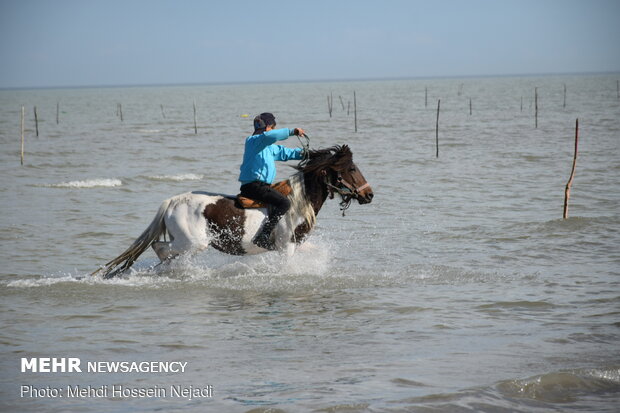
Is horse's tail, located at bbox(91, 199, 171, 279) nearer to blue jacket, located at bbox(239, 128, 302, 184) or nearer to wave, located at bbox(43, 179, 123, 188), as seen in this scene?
blue jacket, located at bbox(239, 128, 302, 184)

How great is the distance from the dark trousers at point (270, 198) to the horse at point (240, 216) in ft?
0.34

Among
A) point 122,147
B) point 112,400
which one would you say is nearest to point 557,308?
point 112,400

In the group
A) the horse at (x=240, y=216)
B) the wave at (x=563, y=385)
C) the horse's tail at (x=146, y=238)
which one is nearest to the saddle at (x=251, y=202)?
the horse at (x=240, y=216)

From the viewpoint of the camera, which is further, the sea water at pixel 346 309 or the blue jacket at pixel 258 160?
the blue jacket at pixel 258 160

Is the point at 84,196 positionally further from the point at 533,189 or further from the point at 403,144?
the point at 403,144

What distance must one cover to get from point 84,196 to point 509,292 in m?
14.1

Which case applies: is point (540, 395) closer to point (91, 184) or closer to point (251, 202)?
point (251, 202)

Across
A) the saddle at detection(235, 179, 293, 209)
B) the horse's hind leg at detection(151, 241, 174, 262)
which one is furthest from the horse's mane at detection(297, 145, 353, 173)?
the horse's hind leg at detection(151, 241, 174, 262)

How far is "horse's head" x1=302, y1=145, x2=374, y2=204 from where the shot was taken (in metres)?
9.57

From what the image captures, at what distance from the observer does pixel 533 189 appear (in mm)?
19922

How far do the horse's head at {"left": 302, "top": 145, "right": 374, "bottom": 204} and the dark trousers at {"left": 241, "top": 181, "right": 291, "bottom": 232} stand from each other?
636 mm

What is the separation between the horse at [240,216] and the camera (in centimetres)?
919

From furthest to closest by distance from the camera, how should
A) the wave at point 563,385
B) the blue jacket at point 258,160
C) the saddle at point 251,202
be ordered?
the saddle at point 251,202 → the blue jacket at point 258,160 → the wave at point 563,385

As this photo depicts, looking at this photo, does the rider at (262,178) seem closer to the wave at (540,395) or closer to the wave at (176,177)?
the wave at (540,395)
